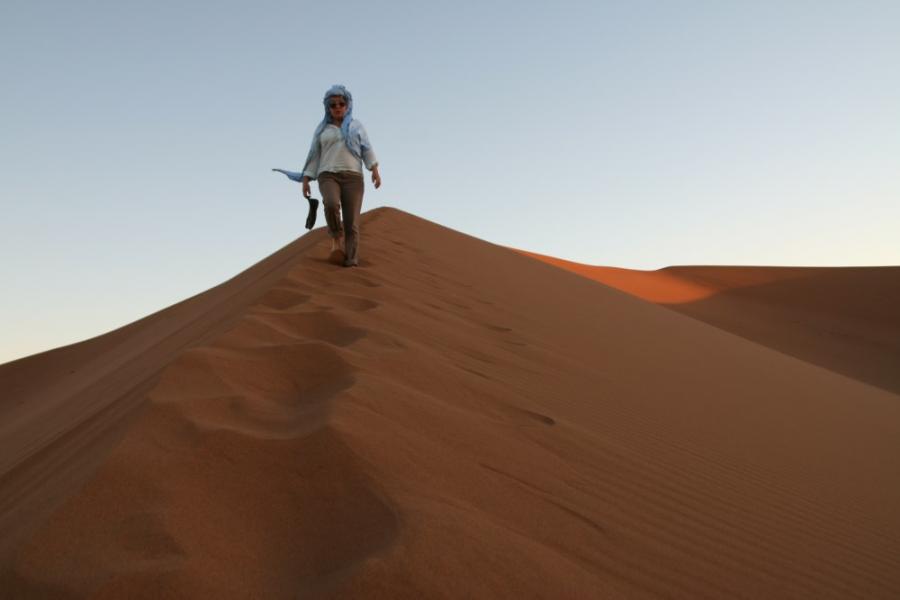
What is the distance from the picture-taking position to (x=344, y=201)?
6.51 m

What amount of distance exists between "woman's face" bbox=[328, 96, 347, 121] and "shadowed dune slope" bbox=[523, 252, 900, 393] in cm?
1510

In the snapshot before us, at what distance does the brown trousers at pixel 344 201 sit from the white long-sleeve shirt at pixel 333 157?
6cm

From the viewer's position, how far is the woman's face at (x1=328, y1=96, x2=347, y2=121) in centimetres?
630

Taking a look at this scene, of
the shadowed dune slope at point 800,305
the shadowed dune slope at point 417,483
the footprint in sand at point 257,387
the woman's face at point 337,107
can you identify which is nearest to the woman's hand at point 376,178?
the woman's face at point 337,107

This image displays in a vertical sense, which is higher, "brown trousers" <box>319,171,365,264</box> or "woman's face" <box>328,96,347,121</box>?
"woman's face" <box>328,96,347,121</box>

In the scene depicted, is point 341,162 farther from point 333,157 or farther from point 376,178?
point 376,178

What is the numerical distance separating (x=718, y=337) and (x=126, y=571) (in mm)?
9723

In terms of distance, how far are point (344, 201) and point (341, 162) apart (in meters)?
0.36

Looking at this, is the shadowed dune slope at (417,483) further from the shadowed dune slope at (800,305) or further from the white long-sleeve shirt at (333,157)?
the shadowed dune slope at (800,305)

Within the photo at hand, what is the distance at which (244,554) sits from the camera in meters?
1.66

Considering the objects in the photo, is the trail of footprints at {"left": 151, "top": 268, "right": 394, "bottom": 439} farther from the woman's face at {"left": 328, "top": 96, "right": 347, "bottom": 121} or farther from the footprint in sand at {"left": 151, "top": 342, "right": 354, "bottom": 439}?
the woman's face at {"left": 328, "top": 96, "right": 347, "bottom": 121}

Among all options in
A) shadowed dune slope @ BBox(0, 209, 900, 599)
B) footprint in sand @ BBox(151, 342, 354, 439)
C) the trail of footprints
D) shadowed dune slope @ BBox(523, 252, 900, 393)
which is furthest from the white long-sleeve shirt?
shadowed dune slope @ BBox(523, 252, 900, 393)

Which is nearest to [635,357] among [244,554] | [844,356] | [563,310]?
[563,310]

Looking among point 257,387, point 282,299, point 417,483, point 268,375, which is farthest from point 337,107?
point 417,483
